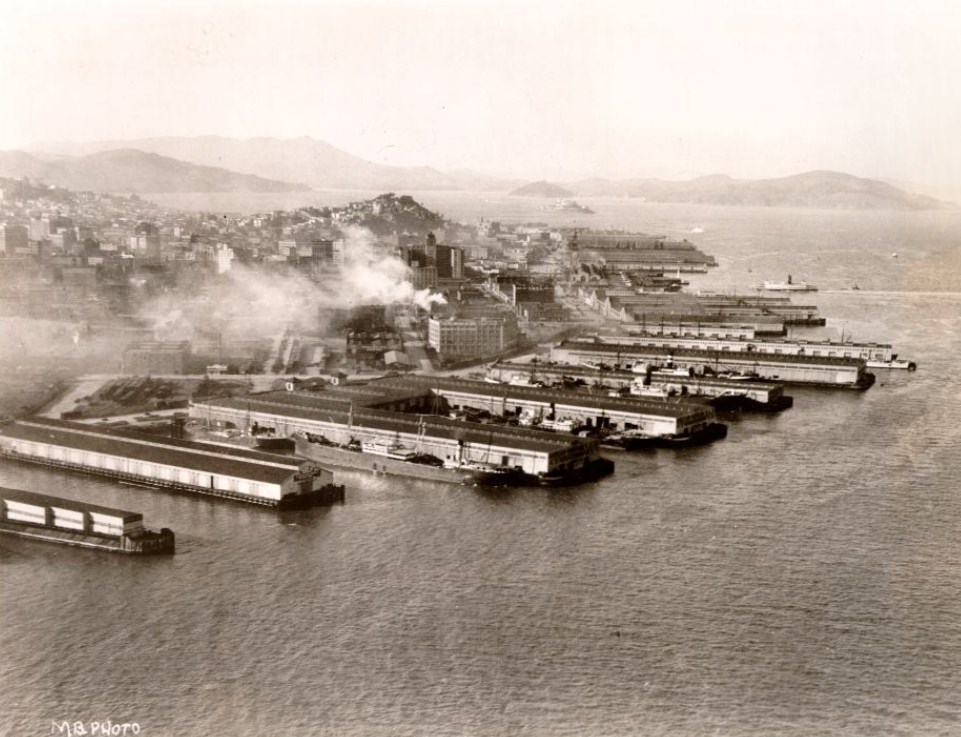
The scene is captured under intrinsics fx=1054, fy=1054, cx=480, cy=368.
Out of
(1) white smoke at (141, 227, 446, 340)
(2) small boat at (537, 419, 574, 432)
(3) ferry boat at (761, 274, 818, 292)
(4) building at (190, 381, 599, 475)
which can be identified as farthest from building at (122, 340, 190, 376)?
(3) ferry boat at (761, 274, 818, 292)

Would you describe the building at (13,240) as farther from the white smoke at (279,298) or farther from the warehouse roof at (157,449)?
the warehouse roof at (157,449)

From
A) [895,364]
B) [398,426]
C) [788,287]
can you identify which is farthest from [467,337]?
[788,287]

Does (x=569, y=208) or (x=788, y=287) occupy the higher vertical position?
(x=569, y=208)

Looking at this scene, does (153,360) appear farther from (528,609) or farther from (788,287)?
(788,287)

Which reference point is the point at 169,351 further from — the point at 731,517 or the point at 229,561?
the point at 731,517

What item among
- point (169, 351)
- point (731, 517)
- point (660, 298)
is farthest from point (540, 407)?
point (660, 298)

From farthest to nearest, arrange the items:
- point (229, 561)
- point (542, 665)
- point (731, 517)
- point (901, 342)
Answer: point (901, 342) → point (731, 517) → point (229, 561) → point (542, 665)
